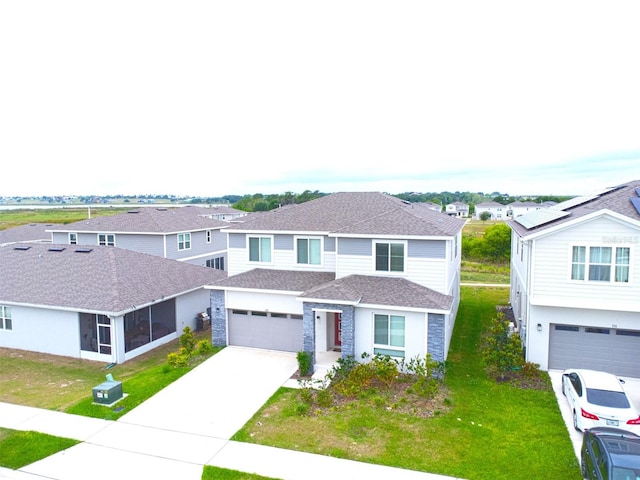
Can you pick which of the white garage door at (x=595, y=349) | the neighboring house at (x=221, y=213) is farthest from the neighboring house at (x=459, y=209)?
the white garage door at (x=595, y=349)

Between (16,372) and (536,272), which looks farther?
(16,372)

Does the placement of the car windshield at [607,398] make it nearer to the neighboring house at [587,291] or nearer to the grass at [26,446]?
the neighboring house at [587,291]

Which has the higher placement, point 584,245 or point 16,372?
point 584,245

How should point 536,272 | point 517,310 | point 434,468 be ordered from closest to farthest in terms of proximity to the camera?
point 434,468, point 536,272, point 517,310

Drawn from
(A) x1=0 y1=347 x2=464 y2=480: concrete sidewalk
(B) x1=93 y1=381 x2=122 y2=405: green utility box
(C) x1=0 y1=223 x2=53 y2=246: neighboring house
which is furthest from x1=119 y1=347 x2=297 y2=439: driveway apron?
(C) x1=0 y1=223 x2=53 y2=246: neighboring house

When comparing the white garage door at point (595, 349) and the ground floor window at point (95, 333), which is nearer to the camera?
the white garage door at point (595, 349)

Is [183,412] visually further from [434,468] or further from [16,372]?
[16,372]

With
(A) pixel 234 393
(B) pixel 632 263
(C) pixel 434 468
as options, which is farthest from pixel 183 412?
(B) pixel 632 263
